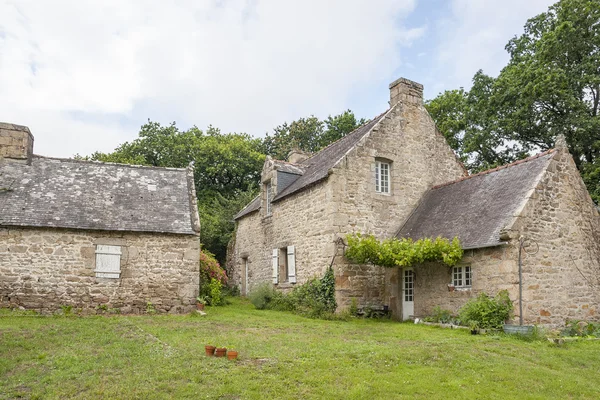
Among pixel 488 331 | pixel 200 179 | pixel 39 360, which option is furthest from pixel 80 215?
pixel 200 179

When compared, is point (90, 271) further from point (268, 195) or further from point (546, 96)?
point (546, 96)

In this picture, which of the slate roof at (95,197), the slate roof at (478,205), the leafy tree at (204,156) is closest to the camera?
the slate roof at (478,205)

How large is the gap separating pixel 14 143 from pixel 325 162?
1041 centimetres

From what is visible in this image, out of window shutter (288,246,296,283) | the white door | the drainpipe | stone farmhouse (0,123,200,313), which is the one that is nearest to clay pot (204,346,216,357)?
stone farmhouse (0,123,200,313)

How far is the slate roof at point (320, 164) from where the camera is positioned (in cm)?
1659

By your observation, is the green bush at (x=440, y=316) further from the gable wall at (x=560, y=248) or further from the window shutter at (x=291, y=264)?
the window shutter at (x=291, y=264)

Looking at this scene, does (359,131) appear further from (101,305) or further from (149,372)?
(149,372)

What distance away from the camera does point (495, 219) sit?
12766 millimetres

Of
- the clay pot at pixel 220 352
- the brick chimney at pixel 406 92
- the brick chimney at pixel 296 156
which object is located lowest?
the clay pot at pixel 220 352

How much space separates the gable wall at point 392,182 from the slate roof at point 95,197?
16.0ft

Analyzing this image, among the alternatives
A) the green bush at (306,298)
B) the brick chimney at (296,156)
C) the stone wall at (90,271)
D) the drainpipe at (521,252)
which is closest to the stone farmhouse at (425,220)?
the drainpipe at (521,252)

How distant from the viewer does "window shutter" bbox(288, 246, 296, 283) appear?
17402 millimetres

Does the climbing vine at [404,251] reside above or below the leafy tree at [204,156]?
below

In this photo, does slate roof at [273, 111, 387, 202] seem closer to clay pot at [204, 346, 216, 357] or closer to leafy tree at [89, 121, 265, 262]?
clay pot at [204, 346, 216, 357]
